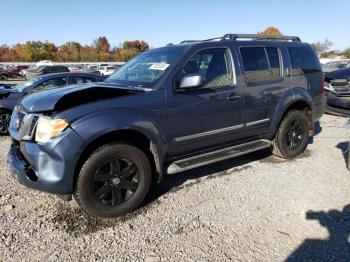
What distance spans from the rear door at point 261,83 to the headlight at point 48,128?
254 centimetres

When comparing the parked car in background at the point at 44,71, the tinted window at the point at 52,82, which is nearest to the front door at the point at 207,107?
the tinted window at the point at 52,82

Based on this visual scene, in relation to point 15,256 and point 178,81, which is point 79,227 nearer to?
point 15,256

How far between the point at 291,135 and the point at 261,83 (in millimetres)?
1216

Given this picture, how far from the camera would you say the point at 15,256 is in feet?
9.75

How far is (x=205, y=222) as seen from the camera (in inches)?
137

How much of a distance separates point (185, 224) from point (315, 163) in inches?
112

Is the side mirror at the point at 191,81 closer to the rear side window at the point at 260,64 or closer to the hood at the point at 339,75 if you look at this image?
the rear side window at the point at 260,64

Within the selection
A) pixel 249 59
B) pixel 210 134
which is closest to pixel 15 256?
pixel 210 134

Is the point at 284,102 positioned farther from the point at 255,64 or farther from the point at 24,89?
the point at 24,89

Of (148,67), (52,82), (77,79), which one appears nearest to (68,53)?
(77,79)

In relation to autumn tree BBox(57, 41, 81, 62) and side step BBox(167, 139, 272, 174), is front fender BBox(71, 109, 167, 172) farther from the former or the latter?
autumn tree BBox(57, 41, 81, 62)

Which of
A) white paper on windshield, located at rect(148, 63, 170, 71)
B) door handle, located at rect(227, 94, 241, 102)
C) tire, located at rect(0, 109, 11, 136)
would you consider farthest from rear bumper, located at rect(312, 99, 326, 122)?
tire, located at rect(0, 109, 11, 136)

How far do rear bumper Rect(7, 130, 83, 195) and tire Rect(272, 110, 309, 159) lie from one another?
3335 millimetres

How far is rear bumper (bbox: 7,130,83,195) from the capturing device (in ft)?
10.4
